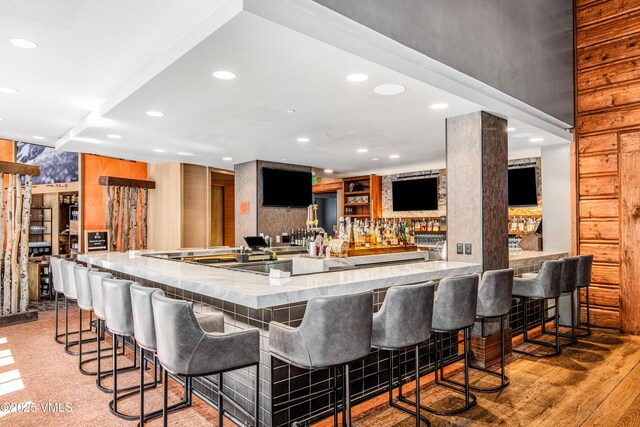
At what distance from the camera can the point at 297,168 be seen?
25.2ft

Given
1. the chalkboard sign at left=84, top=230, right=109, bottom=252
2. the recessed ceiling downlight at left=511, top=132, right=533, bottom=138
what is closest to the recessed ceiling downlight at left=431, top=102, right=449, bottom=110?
the recessed ceiling downlight at left=511, top=132, right=533, bottom=138

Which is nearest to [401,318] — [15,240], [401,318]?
[401,318]

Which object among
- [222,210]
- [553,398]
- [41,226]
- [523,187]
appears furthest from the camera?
[222,210]

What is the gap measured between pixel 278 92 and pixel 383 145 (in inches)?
106

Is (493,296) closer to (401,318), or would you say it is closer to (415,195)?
(401,318)

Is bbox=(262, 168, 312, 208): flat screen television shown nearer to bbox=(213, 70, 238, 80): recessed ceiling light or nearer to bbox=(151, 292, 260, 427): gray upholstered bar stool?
bbox=(213, 70, 238, 80): recessed ceiling light

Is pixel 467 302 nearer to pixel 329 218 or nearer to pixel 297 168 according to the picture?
pixel 297 168

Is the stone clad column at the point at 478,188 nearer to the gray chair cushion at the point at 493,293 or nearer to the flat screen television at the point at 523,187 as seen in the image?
the gray chair cushion at the point at 493,293

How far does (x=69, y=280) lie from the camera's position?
4.17 m

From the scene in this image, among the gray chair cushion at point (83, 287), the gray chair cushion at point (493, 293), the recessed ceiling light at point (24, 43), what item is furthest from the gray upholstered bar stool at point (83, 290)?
the gray chair cushion at point (493, 293)

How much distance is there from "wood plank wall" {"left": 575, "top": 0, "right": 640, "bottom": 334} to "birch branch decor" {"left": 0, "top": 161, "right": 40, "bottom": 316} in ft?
25.9

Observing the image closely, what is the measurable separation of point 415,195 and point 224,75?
20.7 ft

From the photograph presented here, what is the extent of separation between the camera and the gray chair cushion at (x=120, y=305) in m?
2.82

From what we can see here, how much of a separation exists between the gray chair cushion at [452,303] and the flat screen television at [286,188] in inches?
189
